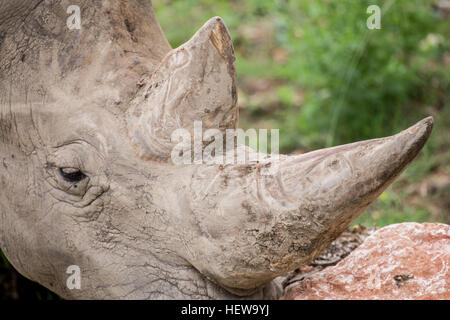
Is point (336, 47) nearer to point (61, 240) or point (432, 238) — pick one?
point (432, 238)

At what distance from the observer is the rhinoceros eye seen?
9.09ft

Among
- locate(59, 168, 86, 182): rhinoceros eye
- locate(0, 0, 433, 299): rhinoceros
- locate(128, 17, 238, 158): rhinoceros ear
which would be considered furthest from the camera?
locate(59, 168, 86, 182): rhinoceros eye

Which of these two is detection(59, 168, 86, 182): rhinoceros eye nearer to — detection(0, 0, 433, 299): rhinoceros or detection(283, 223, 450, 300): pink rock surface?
detection(0, 0, 433, 299): rhinoceros

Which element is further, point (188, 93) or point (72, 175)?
point (72, 175)

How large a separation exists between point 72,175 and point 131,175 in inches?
11.4

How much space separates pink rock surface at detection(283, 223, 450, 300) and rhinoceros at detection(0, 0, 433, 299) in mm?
247

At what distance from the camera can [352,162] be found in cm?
222

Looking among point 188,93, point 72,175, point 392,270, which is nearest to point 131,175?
point 72,175

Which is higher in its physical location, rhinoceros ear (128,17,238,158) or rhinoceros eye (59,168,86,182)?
rhinoceros ear (128,17,238,158)

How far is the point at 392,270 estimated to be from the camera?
2.75 m

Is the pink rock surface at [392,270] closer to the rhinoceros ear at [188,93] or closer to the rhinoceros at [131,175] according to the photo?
the rhinoceros at [131,175]

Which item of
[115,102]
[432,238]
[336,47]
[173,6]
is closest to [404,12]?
[336,47]

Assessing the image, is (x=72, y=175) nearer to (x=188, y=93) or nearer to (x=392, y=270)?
(x=188, y=93)

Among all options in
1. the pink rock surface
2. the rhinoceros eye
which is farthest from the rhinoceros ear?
the pink rock surface
